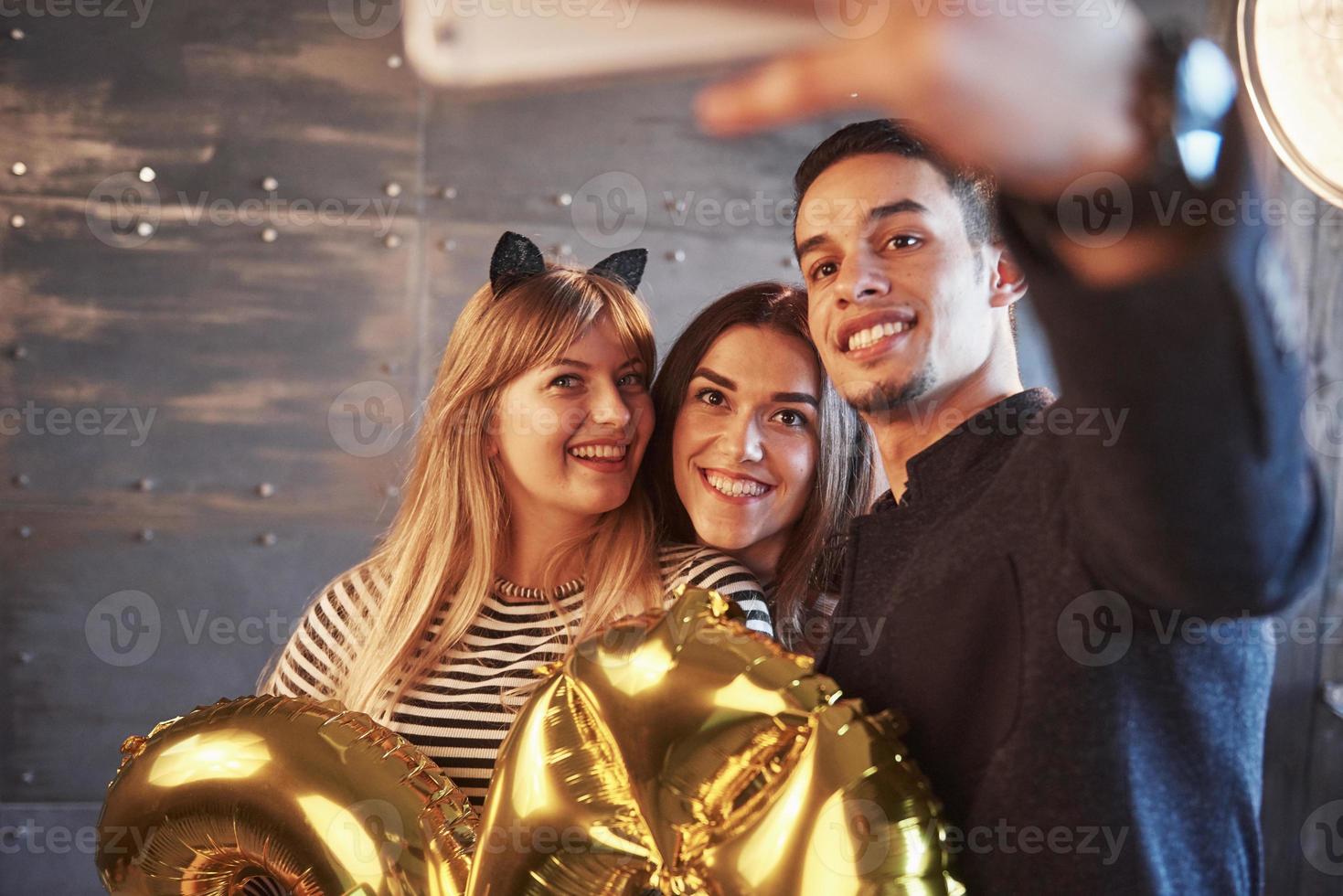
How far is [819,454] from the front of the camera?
1.71 metres

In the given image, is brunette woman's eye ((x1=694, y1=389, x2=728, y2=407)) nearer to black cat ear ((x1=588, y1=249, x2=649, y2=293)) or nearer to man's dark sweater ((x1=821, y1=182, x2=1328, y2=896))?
black cat ear ((x1=588, y1=249, x2=649, y2=293))

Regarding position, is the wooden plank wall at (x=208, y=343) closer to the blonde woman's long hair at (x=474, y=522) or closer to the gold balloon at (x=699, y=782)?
the blonde woman's long hair at (x=474, y=522)

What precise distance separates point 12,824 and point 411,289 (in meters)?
1.78

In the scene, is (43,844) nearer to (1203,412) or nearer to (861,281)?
(861,281)

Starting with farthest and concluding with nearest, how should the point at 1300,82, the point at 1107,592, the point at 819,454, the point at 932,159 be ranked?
the point at 819,454, the point at 1300,82, the point at 932,159, the point at 1107,592

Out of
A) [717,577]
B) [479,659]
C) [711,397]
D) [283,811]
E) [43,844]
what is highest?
[711,397]

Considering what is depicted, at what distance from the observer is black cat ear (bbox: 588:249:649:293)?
190 cm

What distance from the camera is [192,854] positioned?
125 centimetres

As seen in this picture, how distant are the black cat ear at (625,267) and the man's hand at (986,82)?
1.34 meters

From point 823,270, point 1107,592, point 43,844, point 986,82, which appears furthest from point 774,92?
point 43,844

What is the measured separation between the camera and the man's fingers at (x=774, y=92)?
0.38m

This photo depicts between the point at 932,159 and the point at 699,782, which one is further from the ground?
the point at 932,159

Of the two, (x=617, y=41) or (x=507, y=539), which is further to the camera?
(x=507, y=539)

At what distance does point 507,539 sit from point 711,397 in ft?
1.35
